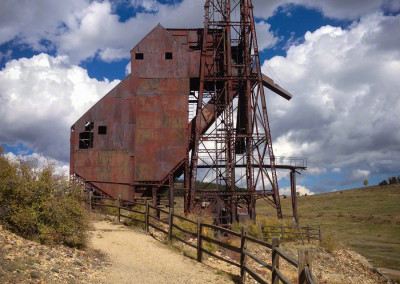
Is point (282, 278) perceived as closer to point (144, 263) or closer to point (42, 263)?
point (144, 263)

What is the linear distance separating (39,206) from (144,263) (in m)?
3.50

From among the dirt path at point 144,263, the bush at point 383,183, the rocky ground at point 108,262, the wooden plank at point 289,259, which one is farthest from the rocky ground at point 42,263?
the bush at point 383,183

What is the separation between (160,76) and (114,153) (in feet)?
21.6

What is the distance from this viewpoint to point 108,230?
16453 millimetres

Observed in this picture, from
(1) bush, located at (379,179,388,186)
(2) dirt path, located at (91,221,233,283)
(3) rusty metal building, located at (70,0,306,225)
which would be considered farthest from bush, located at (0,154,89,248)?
(1) bush, located at (379,179,388,186)

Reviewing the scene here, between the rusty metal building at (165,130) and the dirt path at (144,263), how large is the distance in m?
12.2

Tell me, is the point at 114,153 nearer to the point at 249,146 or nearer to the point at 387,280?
the point at 249,146

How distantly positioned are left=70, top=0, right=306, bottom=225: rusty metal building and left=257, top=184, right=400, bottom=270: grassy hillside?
960 cm

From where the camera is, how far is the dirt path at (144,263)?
10281 mm

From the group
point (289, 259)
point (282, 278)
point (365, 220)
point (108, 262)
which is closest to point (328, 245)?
point (108, 262)

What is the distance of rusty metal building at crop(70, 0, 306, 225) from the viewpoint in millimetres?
27688

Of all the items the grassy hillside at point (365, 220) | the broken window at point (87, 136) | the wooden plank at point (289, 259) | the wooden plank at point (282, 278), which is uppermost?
the broken window at point (87, 136)

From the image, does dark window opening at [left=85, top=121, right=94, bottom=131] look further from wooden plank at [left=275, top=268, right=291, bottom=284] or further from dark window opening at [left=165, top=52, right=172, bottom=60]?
wooden plank at [left=275, top=268, right=291, bottom=284]

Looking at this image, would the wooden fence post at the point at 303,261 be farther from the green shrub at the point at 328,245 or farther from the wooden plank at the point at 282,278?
the green shrub at the point at 328,245
